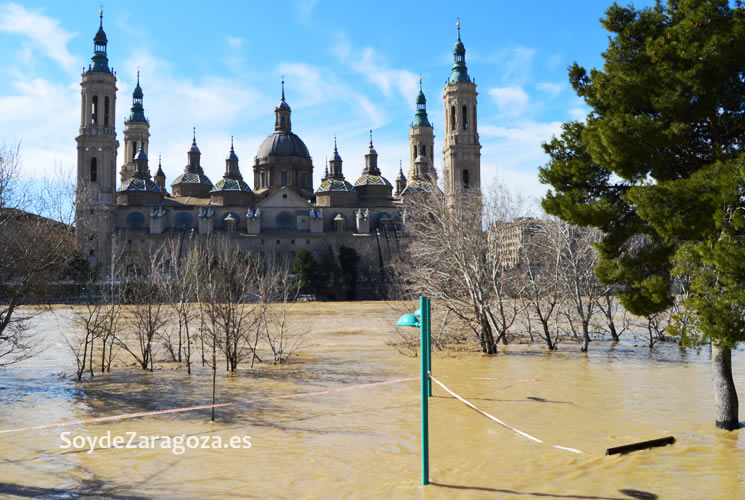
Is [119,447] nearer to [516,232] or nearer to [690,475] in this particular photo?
[690,475]

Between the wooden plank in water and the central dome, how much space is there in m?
79.7

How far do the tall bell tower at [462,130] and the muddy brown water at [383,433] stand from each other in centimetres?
5630

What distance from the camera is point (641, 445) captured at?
8.38m

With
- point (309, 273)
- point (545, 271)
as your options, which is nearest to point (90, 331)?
point (545, 271)

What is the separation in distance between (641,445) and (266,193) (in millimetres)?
77825

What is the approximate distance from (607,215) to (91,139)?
233 feet

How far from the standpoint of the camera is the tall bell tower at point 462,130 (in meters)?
72.0

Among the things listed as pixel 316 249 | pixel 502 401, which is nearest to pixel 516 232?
pixel 502 401

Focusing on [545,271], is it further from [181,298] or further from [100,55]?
[100,55]

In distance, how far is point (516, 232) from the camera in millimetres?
22109

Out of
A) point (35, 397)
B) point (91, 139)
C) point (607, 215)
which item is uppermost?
point (91, 139)

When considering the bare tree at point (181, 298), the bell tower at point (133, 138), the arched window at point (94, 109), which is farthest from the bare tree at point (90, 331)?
the bell tower at point (133, 138)

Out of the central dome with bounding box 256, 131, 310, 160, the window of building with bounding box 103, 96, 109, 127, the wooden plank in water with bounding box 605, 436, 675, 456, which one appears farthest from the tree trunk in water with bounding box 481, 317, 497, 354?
the central dome with bounding box 256, 131, 310, 160

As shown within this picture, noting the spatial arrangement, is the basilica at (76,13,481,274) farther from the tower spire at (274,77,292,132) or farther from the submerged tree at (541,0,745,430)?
the submerged tree at (541,0,745,430)
